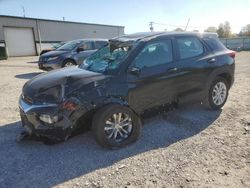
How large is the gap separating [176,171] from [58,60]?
8686 millimetres

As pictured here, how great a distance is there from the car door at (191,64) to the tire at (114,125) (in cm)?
124

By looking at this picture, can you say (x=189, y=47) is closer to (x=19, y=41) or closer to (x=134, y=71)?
(x=134, y=71)

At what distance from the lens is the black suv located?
3.66 metres

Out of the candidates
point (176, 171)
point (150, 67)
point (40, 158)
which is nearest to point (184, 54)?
point (150, 67)

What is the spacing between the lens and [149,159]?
3.63 meters

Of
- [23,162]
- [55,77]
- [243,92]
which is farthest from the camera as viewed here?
[243,92]

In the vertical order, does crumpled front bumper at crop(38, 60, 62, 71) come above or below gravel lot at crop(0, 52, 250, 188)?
above

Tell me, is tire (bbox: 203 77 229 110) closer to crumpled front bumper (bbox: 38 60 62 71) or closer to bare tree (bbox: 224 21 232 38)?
crumpled front bumper (bbox: 38 60 62 71)

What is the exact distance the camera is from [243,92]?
7.16 metres

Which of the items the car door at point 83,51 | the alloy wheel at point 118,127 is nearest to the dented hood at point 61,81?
the alloy wheel at point 118,127

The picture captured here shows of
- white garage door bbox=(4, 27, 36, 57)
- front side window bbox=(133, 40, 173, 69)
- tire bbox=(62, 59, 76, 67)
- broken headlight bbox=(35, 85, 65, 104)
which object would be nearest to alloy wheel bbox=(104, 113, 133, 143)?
broken headlight bbox=(35, 85, 65, 104)

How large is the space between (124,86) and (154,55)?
91 centimetres

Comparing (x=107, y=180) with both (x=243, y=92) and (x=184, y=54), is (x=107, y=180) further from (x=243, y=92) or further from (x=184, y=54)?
(x=243, y=92)

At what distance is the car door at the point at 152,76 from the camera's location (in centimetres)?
418
